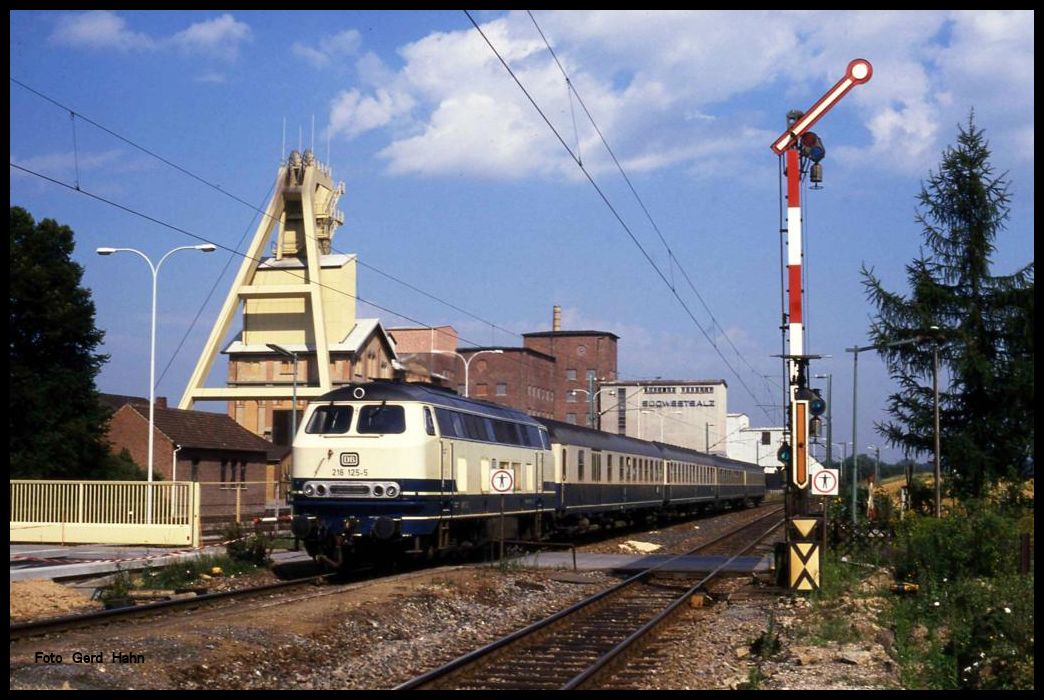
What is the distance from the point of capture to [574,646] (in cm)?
1449

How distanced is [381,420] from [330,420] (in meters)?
0.99

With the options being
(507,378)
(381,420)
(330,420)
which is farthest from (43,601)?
(507,378)

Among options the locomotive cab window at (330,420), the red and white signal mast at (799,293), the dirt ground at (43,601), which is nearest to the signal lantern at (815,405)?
the red and white signal mast at (799,293)

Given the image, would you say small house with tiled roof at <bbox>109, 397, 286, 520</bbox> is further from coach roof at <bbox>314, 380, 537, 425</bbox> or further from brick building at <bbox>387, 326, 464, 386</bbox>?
brick building at <bbox>387, 326, 464, 386</bbox>

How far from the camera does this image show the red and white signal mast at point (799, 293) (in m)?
19.5

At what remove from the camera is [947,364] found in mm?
35844

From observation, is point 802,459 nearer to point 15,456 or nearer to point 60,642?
point 60,642

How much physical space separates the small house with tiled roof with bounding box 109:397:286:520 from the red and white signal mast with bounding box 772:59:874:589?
28523 millimetres

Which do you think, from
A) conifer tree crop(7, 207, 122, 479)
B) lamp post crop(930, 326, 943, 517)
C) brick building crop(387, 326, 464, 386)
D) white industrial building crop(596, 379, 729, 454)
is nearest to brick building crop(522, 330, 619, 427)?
white industrial building crop(596, 379, 729, 454)

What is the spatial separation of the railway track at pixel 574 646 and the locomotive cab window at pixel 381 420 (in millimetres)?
4625

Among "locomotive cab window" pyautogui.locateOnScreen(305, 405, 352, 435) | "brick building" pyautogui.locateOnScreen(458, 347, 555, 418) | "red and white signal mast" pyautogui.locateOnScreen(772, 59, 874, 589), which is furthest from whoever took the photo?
"brick building" pyautogui.locateOnScreen(458, 347, 555, 418)

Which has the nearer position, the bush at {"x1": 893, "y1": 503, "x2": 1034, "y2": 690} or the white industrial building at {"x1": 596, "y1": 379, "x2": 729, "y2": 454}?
the bush at {"x1": 893, "y1": 503, "x2": 1034, "y2": 690}

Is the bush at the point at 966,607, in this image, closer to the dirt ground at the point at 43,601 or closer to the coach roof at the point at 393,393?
the coach roof at the point at 393,393

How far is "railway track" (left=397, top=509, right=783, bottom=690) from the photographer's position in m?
11.9
